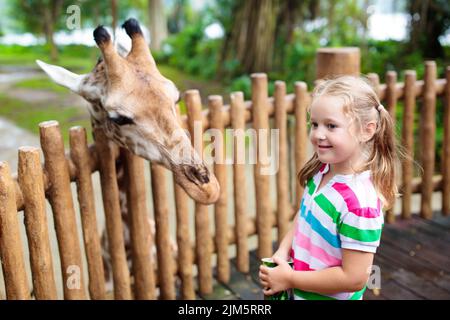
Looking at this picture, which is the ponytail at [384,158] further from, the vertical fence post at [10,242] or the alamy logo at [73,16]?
the alamy logo at [73,16]

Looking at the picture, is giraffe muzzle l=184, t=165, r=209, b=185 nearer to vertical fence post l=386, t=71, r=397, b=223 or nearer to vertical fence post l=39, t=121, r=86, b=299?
vertical fence post l=39, t=121, r=86, b=299

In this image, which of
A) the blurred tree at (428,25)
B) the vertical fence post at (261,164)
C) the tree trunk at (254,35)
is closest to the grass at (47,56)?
the tree trunk at (254,35)

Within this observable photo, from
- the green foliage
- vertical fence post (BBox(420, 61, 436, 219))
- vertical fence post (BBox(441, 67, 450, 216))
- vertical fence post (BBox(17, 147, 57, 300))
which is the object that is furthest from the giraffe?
the green foliage

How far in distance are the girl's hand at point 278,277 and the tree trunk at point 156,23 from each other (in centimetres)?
1742

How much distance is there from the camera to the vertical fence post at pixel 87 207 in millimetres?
2535

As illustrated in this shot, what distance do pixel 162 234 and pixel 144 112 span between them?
3.50 feet

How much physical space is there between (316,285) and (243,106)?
5.91ft

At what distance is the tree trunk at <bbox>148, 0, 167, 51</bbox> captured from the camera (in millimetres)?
18175

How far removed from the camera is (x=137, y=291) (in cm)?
308

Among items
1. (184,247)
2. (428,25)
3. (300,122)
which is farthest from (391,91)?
(428,25)

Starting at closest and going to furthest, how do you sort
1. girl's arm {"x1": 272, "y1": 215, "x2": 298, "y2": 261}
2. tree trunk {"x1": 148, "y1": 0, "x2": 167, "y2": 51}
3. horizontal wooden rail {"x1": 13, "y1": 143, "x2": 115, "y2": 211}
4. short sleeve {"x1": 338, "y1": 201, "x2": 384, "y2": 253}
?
short sleeve {"x1": 338, "y1": 201, "x2": 384, "y2": 253} → girl's arm {"x1": 272, "y1": 215, "x2": 298, "y2": 261} → horizontal wooden rail {"x1": 13, "y1": 143, "x2": 115, "y2": 211} → tree trunk {"x1": 148, "y1": 0, "x2": 167, "y2": 51}

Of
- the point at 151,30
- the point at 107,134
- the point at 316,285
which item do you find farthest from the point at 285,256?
the point at 151,30

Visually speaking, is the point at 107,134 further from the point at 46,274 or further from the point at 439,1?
the point at 439,1

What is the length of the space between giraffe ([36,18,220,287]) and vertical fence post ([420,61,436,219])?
8.17 feet
